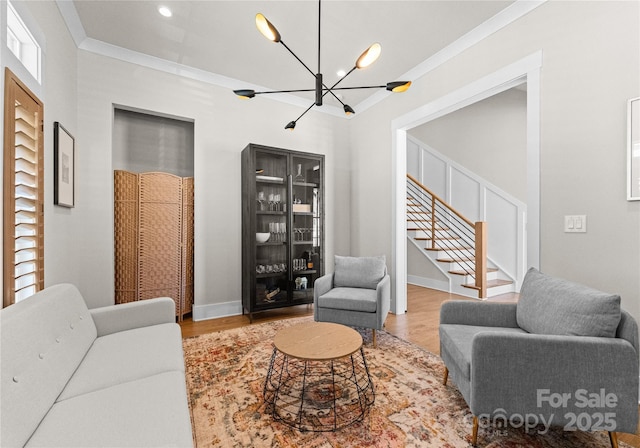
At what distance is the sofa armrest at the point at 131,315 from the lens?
201 cm

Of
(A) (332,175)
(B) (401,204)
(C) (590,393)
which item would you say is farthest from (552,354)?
(A) (332,175)

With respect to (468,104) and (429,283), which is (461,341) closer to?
(468,104)

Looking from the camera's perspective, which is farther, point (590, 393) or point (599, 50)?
point (599, 50)

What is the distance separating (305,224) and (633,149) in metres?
3.02

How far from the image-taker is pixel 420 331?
3143 mm

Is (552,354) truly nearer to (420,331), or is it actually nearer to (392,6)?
(420,331)

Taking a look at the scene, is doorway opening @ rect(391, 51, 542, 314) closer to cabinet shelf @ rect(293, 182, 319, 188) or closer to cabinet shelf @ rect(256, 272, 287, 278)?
cabinet shelf @ rect(293, 182, 319, 188)

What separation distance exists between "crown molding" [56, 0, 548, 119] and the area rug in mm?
2927

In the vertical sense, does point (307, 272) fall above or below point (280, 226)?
below

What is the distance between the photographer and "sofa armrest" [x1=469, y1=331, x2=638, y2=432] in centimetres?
137

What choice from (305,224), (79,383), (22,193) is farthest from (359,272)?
(22,193)

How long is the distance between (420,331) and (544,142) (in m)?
2.09

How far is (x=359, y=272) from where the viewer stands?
3.25 meters

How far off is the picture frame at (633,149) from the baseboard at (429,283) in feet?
11.1
